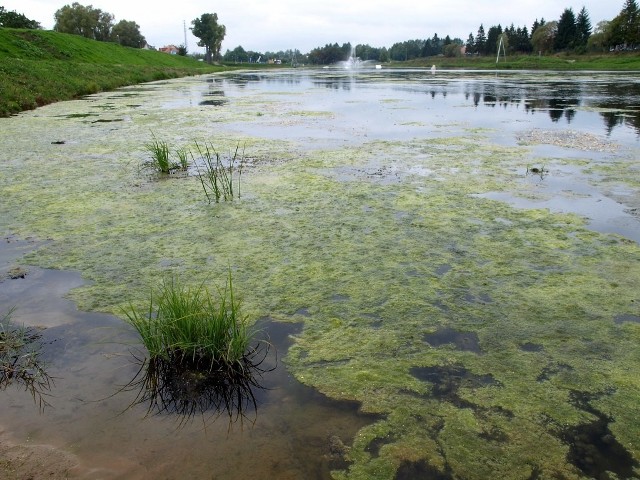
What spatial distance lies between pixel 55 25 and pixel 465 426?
7046cm

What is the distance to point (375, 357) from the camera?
106 inches

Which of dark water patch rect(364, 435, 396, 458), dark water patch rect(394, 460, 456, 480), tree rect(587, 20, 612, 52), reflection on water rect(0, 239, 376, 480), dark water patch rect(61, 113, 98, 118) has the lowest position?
dark water patch rect(394, 460, 456, 480)

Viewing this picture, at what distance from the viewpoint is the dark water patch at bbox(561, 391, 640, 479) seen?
1927mm

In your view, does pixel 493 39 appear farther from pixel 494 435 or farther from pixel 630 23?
pixel 494 435

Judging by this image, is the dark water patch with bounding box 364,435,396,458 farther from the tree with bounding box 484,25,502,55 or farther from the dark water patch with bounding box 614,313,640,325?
the tree with bounding box 484,25,502,55

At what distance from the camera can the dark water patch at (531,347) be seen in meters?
2.71

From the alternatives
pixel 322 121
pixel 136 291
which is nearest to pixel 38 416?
pixel 136 291

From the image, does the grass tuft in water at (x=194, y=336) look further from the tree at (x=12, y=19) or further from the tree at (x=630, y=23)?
the tree at (x=630, y=23)

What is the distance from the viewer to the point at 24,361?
2609 mm

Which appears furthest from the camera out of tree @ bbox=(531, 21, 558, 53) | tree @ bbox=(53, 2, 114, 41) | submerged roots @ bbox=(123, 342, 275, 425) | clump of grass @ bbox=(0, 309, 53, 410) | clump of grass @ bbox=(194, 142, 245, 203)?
tree @ bbox=(531, 21, 558, 53)

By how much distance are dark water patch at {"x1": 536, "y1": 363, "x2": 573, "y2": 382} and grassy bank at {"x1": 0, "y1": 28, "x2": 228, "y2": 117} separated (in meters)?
13.4

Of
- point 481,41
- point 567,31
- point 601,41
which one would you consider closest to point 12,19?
point 601,41

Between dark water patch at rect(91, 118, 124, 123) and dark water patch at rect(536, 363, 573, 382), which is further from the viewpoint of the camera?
dark water patch at rect(91, 118, 124, 123)

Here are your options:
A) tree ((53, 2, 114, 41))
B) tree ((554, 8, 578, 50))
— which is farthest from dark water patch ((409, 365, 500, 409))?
tree ((554, 8, 578, 50))
